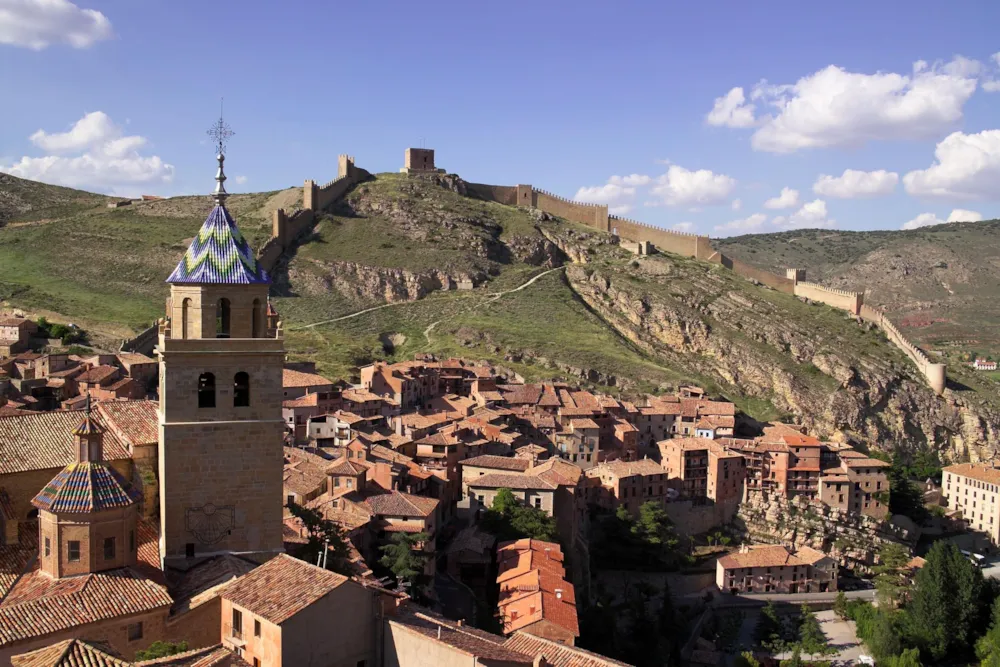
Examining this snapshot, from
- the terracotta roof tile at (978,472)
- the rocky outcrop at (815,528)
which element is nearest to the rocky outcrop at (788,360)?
the terracotta roof tile at (978,472)

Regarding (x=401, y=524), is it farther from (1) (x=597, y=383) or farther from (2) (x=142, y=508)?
(1) (x=597, y=383)

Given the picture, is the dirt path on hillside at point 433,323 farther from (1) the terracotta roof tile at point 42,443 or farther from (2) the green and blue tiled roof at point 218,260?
(2) the green and blue tiled roof at point 218,260

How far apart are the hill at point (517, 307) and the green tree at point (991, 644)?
69.3ft

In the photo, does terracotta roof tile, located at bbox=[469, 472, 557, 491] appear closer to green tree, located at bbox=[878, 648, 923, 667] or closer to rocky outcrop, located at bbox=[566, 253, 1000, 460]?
green tree, located at bbox=[878, 648, 923, 667]

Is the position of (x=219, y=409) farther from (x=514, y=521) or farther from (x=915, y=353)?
(x=915, y=353)

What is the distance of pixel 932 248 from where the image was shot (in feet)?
424

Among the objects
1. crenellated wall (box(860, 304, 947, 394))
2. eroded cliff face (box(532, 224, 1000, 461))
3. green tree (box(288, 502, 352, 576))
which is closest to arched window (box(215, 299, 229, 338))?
green tree (box(288, 502, 352, 576))

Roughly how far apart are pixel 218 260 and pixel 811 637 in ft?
85.1

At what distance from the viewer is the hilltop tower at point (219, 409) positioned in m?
13.7

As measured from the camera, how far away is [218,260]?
1420cm

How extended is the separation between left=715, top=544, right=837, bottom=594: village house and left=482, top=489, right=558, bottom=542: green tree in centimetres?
984

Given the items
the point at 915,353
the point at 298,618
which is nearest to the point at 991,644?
the point at 298,618

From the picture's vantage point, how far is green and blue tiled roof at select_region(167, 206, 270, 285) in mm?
14062

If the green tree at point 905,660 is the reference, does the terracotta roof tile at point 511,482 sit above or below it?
above
